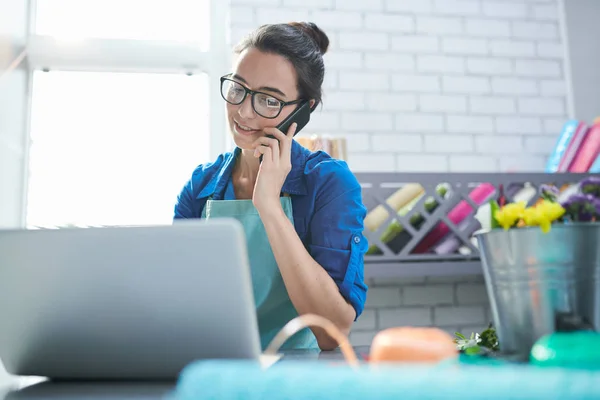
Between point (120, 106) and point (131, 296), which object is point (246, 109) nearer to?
point (131, 296)

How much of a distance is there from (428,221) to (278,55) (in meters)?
1.09

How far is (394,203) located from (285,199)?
3.16ft

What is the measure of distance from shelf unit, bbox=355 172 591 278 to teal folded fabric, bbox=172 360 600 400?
182cm

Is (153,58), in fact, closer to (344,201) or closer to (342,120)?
(342,120)

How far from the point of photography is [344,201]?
1.37m

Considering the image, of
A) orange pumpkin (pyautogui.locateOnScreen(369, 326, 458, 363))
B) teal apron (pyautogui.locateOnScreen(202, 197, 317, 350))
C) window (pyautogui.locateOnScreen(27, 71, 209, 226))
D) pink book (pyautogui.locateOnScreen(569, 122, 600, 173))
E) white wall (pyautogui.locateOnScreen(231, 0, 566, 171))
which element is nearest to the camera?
orange pumpkin (pyautogui.locateOnScreen(369, 326, 458, 363))

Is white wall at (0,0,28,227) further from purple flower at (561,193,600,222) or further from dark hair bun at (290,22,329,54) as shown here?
purple flower at (561,193,600,222)

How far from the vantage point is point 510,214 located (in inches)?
25.2

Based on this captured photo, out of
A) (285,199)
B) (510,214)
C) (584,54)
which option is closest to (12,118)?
(285,199)

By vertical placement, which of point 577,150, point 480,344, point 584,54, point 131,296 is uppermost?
point 584,54

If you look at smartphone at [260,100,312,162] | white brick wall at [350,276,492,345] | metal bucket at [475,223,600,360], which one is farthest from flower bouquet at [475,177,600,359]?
white brick wall at [350,276,492,345]

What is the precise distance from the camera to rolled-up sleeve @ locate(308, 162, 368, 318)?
1.28 meters

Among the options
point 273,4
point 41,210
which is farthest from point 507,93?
point 41,210

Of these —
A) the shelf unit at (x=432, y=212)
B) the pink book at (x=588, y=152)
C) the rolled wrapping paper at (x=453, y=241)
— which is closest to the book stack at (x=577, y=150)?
the pink book at (x=588, y=152)
